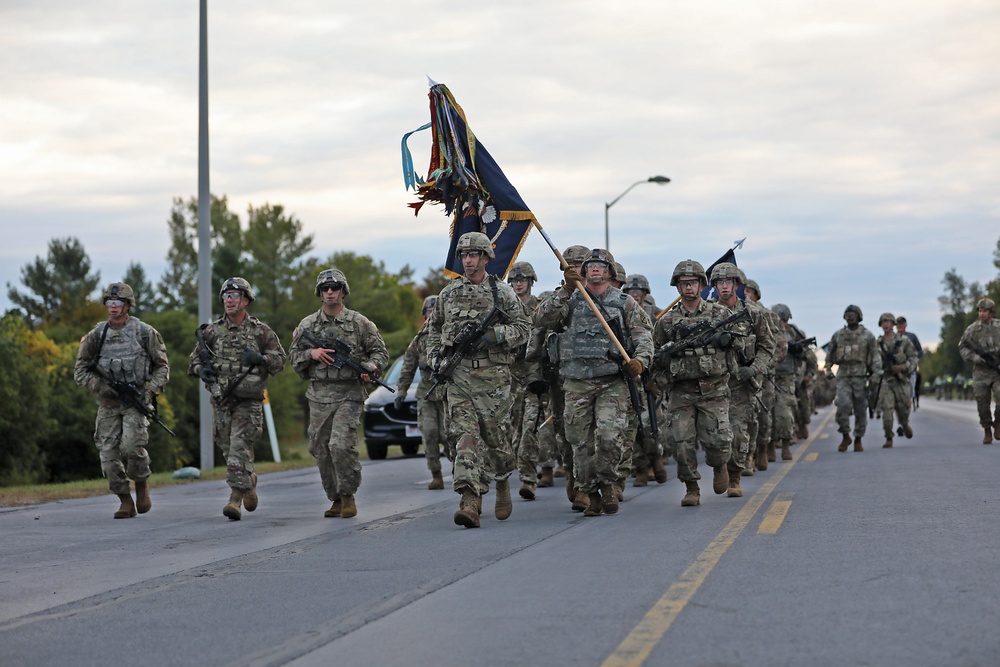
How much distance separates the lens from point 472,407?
36.6 feet

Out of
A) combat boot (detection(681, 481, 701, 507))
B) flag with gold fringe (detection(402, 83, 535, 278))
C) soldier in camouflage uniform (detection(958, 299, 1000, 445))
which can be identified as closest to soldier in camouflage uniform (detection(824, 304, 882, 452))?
soldier in camouflage uniform (detection(958, 299, 1000, 445))

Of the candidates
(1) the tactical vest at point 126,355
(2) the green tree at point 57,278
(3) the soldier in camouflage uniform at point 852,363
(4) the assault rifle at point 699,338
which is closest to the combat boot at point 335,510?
(1) the tactical vest at point 126,355

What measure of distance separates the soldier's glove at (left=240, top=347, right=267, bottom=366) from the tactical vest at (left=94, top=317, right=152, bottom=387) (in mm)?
1291

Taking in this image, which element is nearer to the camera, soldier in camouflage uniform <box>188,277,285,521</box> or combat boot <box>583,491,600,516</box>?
combat boot <box>583,491,600,516</box>

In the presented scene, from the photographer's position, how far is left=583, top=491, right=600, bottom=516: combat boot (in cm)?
1161

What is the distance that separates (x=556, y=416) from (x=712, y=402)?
1.46 metres

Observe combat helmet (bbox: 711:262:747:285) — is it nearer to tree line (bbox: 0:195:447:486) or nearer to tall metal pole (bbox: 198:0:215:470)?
tall metal pole (bbox: 198:0:215:470)

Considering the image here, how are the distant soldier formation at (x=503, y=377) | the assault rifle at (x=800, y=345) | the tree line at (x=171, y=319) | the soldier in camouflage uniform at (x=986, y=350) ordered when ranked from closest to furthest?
1. the distant soldier formation at (x=503, y=377)
2. the assault rifle at (x=800, y=345)
3. the soldier in camouflage uniform at (x=986, y=350)
4. the tree line at (x=171, y=319)

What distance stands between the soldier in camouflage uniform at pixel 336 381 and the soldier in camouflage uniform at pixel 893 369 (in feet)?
42.2

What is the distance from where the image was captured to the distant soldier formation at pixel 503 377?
11227 millimetres

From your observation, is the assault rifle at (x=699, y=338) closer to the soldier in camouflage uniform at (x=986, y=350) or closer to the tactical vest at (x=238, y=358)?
the tactical vest at (x=238, y=358)

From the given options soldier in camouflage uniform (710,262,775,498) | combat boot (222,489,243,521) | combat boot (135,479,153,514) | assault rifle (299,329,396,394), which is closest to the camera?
assault rifle (299,329,396,394)

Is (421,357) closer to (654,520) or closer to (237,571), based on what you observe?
(654,520)

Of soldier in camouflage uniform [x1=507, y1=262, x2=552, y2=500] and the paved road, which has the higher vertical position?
soldier in camouflage uniform [x1=507, y1=262, x2=552, y2=500]
